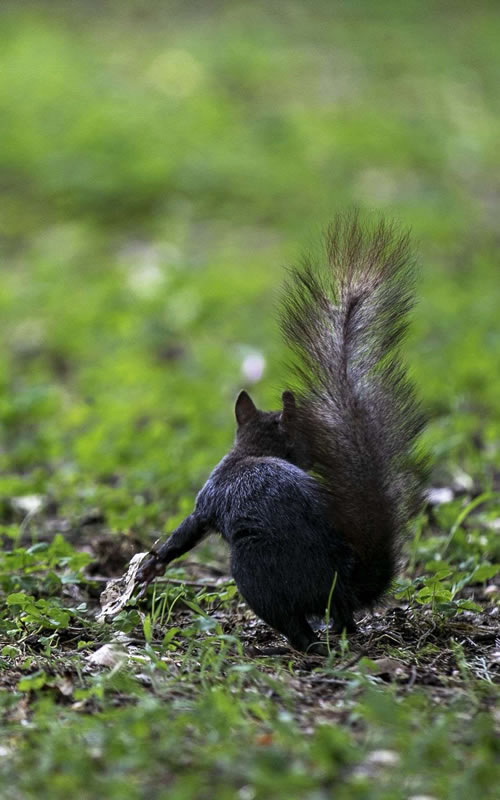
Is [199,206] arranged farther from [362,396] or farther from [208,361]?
[362,396]

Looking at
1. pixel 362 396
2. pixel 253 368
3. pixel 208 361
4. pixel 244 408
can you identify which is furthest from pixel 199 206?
pixel 362 396

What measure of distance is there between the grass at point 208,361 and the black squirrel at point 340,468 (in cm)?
16

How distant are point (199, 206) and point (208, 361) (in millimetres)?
3636

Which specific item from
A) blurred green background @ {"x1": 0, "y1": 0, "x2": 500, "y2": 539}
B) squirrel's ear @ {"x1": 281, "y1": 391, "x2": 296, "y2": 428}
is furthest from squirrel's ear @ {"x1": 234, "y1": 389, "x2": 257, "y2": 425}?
blurred green background @ {"x1": 0, "y1": 0, "x2": 500, "y2": 539}

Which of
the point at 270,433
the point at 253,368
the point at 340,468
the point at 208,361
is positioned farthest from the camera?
the point at 208,361

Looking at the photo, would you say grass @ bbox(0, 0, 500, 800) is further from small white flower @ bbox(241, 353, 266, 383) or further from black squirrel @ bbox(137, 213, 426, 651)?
black squirrel @ bbox(137, 213, 426, 651)

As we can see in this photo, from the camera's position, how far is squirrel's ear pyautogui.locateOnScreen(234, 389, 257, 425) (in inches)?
138

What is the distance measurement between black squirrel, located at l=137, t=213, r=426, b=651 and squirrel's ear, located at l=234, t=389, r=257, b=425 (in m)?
0.52

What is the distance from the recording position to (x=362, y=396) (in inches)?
115

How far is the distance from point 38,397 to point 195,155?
18.2ft

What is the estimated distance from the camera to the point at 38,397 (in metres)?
5.87

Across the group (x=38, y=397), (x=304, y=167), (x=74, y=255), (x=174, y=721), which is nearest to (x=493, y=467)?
(x=38, y=397)

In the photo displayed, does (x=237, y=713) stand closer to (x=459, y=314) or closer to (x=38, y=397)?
(x=38, y=397)

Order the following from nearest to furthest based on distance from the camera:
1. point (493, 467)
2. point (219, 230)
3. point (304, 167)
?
1. point (493, 467)
2. point (219, 230)
3. point (304, 167)
